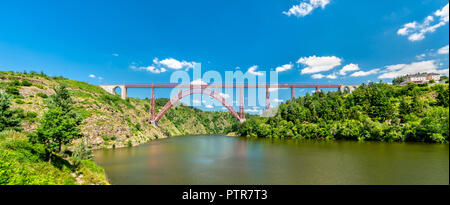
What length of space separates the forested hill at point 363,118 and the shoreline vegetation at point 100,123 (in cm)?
9

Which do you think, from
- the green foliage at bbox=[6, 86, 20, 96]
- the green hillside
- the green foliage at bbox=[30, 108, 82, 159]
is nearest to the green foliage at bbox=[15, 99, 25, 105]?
the green hillside

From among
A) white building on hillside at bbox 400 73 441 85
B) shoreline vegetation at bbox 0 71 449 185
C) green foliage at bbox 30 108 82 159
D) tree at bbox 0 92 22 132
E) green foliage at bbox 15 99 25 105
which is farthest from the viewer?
white building on hillside at bbox 400 73 441 85

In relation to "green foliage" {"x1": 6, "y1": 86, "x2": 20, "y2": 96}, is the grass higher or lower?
lower

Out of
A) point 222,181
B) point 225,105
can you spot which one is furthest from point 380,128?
point 225,105

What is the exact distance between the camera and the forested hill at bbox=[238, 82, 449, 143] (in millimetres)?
16891

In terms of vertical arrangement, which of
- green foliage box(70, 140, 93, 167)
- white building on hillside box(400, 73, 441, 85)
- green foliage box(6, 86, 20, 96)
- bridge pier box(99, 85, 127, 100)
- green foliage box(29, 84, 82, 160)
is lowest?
green foliage box(70, 140, 93, 167)

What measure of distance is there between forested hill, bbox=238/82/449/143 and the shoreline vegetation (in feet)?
0.29

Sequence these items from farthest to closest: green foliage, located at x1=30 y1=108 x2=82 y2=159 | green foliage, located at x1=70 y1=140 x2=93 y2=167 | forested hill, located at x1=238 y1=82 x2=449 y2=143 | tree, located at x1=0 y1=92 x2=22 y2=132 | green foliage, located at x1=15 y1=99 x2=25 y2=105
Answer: green foliage, located at x1=15 y1=99 x2=25 y2=105 → forested hill, located at x1=238 y1=82 x2=449 y2=143 → tree, located at x1=0 y1=92 x2=22 y2=132 → green foliage, located at x1=70 y1=140 x2=93 y2=167 → green foliage, located at x1=30 y1=108 x2=82 y2=159

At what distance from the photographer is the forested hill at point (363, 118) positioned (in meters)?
16.9

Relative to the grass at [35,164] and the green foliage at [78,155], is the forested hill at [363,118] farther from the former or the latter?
the green foliage at [78,155]

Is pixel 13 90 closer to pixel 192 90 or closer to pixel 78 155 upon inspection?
pixel 78 155

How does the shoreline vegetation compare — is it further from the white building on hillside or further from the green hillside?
the white building on hillside
